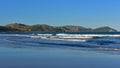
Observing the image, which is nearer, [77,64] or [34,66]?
[34,66]

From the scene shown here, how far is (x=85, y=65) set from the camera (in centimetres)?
1521

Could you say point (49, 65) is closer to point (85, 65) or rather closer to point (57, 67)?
point (57, 67)

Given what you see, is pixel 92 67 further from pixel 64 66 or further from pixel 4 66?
pixel 4 66

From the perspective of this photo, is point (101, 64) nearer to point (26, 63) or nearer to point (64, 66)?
point (64, 66)

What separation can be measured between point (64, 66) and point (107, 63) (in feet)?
7.78

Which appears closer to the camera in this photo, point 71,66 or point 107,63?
point 71,66

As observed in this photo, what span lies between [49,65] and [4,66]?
6.57 feet

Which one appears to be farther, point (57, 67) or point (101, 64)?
point (101, 64)

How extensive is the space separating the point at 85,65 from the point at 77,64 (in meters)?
0.53

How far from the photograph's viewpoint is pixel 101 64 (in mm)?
15625

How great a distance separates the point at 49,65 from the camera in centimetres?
1511

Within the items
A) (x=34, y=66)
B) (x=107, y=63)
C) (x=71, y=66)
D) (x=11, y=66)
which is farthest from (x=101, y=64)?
(x=11, y=66)

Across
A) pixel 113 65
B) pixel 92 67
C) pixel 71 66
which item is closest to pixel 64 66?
pixel 71 66

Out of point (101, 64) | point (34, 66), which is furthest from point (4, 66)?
point (101, 64)
